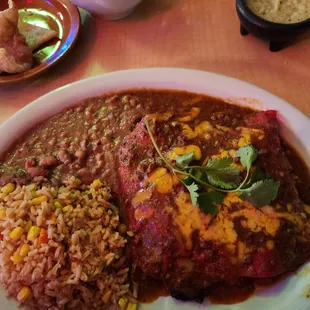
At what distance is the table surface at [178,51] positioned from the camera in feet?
8.96

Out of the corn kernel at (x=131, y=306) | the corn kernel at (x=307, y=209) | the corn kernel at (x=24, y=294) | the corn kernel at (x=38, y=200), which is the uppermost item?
the corn kernel at (x=38, y=200)

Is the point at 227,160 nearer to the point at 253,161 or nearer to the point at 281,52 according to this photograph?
the point at 253,161

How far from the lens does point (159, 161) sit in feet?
6.83

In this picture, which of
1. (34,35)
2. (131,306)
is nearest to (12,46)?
(34,35)

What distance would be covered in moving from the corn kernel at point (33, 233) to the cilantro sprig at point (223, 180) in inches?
27.4

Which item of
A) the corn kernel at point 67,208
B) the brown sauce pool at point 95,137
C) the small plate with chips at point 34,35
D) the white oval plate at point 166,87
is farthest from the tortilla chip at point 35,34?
the corn kernel at point 67,208

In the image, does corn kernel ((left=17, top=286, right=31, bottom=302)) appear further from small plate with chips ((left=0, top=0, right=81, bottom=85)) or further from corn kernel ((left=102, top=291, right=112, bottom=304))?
small plate with chips ((left=0, top=0, right=81, bottom=85))

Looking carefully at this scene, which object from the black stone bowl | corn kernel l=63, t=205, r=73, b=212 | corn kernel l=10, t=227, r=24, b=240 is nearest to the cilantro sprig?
corn kernel l=63, t=205, r=73, b=212

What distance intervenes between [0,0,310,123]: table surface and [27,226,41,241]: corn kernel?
3.43ft

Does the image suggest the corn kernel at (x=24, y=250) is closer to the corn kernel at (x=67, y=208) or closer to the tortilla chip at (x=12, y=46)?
the corn kernel at (x=67, y=208)

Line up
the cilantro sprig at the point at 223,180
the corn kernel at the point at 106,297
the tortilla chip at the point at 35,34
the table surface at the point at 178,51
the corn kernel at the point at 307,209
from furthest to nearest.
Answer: the tortilla chip at the point at 35,34 → the table surface at the point at 178,51 → the corn kernel at the point at 307,209 → the corn kernel at the point at 106,297 → the cilantro sprig at the point at 223,180

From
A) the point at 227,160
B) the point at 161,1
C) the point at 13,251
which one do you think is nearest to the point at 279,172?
the point at 227,160

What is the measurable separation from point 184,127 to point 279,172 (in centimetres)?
53

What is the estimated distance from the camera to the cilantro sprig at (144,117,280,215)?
1851 millimetres
